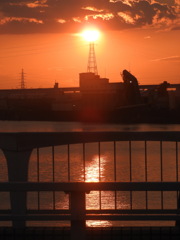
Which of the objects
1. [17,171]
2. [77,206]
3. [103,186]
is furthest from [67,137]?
[103,186]

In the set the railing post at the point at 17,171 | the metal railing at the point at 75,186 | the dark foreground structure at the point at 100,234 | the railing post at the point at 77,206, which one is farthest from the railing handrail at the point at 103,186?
the railing post at the point at 17,171

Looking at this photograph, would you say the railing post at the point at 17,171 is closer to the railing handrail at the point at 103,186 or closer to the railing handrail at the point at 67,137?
the railing handrail at the point at 67,137

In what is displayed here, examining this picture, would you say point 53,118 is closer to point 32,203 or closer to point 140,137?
point 32,203

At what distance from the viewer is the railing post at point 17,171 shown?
3250mm

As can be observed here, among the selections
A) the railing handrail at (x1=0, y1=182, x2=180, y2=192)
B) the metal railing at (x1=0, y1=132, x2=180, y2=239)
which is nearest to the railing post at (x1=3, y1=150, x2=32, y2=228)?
the metal railing at (x1=0, y1=132, x2=180, y2=239)

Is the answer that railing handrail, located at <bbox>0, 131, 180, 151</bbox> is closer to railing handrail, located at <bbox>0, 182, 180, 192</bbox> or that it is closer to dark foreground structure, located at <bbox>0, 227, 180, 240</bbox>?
dark foreground structure, located at <bbox>0, 227, 180, 240</bbox>

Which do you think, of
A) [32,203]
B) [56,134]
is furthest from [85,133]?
[32,203]

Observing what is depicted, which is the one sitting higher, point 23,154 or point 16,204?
point 23,154

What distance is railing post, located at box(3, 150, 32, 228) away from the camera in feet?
10.7

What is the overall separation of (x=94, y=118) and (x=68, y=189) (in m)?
81.2

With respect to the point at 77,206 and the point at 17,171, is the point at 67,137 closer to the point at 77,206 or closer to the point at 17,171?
the point at 17,171

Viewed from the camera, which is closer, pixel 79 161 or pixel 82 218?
pixel 82 218

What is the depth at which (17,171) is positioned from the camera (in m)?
3.31

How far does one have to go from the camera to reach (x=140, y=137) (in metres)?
2.87
